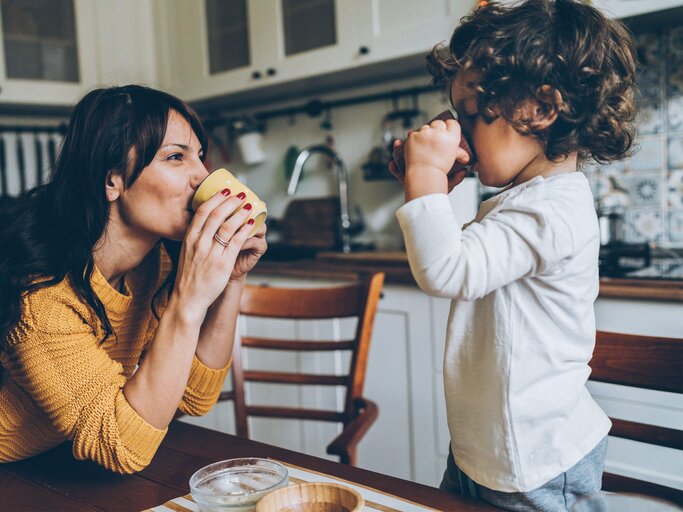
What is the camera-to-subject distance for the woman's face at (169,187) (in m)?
0.97

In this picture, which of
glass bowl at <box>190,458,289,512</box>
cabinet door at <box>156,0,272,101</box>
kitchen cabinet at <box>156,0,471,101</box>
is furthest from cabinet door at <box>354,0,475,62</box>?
glass bowl at <box>190,458,289,512</box>

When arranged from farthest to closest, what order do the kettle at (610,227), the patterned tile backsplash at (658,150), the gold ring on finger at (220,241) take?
the patterned tile backsplash at (658,150), the kettle at (610,227), the gold ring on finger at (220,241)

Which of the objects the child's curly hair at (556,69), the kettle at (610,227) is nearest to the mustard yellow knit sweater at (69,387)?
the child's curly hair at (556,69)

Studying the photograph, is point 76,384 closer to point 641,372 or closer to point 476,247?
point 476,247

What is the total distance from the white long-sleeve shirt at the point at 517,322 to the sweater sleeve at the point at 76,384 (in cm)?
41

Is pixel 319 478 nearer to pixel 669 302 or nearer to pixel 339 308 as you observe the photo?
pixel 339 308

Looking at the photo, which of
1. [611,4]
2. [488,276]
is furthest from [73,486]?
[611,4]

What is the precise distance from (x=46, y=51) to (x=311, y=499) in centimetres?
290

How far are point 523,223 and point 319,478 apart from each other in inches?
14.8

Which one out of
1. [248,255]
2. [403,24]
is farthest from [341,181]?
[248,255]

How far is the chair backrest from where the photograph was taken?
135 cm

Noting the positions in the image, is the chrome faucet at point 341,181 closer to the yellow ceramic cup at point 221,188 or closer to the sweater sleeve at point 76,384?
the yellow ceramic cup at point 221,188

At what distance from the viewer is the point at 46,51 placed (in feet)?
9.48

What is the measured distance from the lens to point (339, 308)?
57.2 inches
